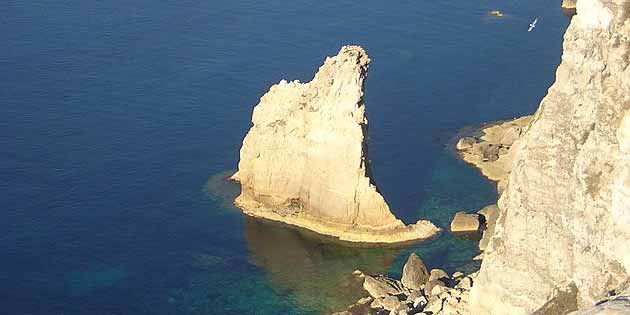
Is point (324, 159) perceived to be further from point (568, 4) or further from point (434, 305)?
point (568, 4)

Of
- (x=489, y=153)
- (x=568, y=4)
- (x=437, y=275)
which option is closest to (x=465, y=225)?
(x=437, y=275)

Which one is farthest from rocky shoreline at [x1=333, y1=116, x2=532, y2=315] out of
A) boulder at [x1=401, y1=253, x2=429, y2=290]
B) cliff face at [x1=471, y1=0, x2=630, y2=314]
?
cliff face at [x1=471, y1=0, x2=630, y2=314]

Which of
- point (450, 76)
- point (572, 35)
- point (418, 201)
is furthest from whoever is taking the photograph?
point (450, 76)

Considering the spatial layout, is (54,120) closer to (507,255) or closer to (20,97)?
(20,97)

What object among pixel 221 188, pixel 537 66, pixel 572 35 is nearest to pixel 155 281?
pixel 221 188

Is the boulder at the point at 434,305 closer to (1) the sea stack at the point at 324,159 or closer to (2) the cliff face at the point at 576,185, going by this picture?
(2) the cliff face at the point at 576,185

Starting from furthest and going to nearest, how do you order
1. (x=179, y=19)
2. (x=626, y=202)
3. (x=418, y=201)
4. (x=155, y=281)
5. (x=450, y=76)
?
(x=179, y=19) < (x=450, y=76) < (x=418, y=201) < (x=155, y=281) < (x=626, y=202)
